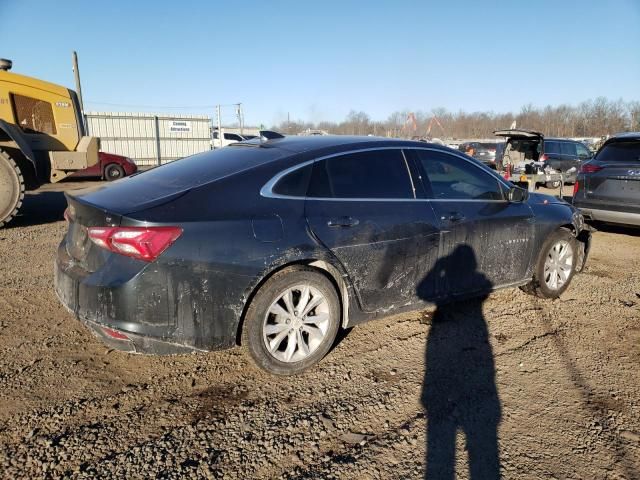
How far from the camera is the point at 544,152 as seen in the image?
15703mm

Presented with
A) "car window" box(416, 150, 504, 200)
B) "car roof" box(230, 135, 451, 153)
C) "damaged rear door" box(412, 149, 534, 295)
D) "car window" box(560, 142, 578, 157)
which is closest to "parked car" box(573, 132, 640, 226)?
"damaged rear door" box(412, 149, 534, 295)

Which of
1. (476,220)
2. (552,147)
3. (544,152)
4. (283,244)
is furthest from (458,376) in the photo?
(552,147)

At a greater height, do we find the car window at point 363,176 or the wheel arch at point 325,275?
the car window at point 363,176

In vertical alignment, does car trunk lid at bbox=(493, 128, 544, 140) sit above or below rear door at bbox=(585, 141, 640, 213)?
above

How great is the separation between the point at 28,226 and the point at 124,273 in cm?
653

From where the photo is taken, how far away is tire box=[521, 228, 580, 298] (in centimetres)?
452

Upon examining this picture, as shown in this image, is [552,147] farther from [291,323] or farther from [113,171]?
[291,323]

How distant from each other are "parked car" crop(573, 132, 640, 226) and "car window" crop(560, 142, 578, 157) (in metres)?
9.88

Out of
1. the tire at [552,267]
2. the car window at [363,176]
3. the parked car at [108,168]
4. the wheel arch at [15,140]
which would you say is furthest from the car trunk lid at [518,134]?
the parked car at [108,168]

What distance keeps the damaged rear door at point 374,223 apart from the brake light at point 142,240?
0.95 meters

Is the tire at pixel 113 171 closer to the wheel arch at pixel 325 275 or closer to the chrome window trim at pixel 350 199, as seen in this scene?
the chrome window trim at pixel 350 199

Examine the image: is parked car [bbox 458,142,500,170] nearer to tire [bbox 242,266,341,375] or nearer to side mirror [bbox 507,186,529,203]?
side mirror [bbox 507,186,529,203]

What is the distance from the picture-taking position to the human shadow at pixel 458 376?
2393 millimetres

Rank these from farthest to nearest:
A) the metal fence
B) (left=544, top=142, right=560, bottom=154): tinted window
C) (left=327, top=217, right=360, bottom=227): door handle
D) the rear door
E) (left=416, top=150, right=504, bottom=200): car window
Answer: the metal fence
(left=544, top=142, right=560, bottom=154): tinted window
the rear door
(left=416, top=150, right=504, bottom=200): car window
(left=327, top=217, right=360, bottom=227): door handle
